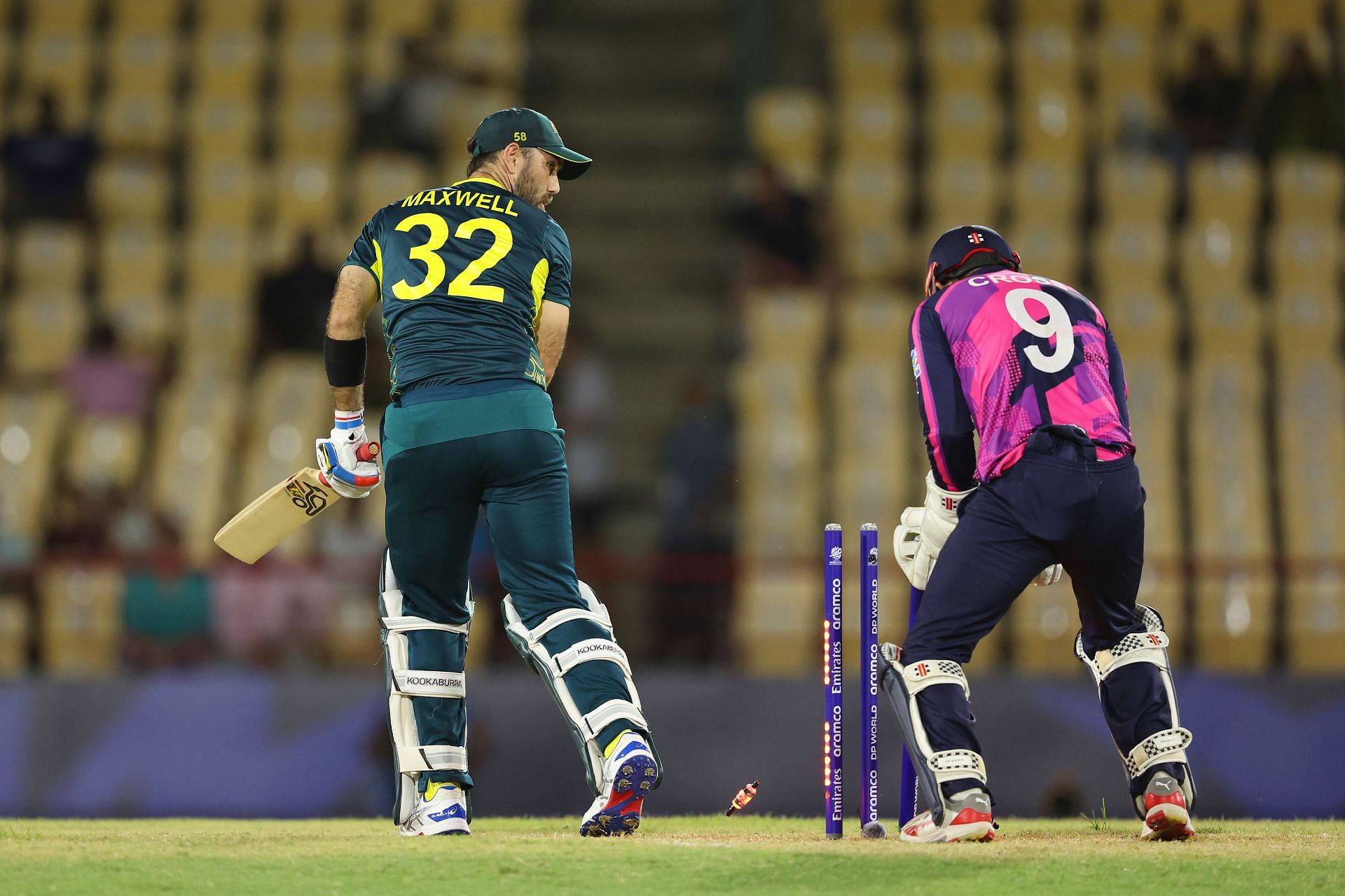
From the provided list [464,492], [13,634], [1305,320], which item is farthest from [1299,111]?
[464,492]

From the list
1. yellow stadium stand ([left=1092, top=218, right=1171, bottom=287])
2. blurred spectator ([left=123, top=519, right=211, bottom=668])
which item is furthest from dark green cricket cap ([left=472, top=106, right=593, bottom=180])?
yellow stadium stand ([left=1092, top=218, right=1171, bottom=287])

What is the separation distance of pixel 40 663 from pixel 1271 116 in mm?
9763

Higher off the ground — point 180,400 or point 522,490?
point 180,400

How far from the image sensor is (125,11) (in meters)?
15.7

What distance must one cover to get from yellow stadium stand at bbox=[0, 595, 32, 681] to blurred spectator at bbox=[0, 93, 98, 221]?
4351mm

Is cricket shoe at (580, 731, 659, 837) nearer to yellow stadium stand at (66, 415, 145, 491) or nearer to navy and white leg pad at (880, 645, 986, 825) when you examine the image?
navy and white leg pad at (880, 645, 986, 825)

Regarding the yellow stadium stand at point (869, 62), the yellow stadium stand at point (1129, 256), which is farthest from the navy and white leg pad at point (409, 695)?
the yellow stadium stand at point (869, 62)

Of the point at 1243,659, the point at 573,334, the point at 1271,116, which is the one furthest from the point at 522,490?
the point at 1271,116

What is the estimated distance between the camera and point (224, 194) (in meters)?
14.5

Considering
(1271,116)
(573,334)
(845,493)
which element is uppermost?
(1271,116)

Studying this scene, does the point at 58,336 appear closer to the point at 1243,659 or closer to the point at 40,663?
the point at 40,663

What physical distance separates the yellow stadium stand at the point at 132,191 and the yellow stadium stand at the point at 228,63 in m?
0.87

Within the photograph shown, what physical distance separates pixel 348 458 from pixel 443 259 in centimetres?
72

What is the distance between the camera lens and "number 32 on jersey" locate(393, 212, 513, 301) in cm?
590
